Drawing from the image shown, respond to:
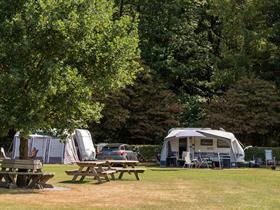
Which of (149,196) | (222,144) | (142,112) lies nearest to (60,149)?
(142,112)

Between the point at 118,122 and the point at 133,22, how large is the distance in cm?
2297

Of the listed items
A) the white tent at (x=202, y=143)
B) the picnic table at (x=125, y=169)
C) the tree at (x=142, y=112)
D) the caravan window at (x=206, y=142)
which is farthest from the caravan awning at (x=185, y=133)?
the picnic table at (x=125, y=169)

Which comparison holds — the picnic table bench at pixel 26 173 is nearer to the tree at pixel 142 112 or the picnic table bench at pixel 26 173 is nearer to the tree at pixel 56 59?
the tree at pixel 56 59

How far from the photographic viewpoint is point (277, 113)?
37.1m

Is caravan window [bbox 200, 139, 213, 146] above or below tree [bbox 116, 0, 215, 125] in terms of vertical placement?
below

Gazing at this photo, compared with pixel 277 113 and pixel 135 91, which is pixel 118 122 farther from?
pixel 277 113

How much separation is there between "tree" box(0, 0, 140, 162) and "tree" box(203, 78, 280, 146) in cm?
2229

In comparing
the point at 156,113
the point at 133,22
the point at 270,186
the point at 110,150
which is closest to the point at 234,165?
the point at 110,150

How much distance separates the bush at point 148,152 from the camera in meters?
36.4

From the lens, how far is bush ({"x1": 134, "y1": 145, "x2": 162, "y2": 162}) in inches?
1435

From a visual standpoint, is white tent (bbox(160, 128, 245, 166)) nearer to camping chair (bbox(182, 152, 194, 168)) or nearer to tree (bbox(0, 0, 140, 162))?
camping chair (bbox(182, 152, 194, 168))

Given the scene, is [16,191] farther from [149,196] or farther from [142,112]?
[142,112]

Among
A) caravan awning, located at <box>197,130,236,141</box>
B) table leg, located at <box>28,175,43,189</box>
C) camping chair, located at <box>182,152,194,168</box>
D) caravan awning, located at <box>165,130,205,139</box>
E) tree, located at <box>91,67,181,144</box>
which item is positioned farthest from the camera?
tree, located at <box>91,67,181,144</box>

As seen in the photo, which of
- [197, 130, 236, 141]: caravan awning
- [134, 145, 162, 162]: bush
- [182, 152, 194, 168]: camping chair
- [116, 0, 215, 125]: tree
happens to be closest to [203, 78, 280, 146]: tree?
[134, 145, 162, 162]: bush
